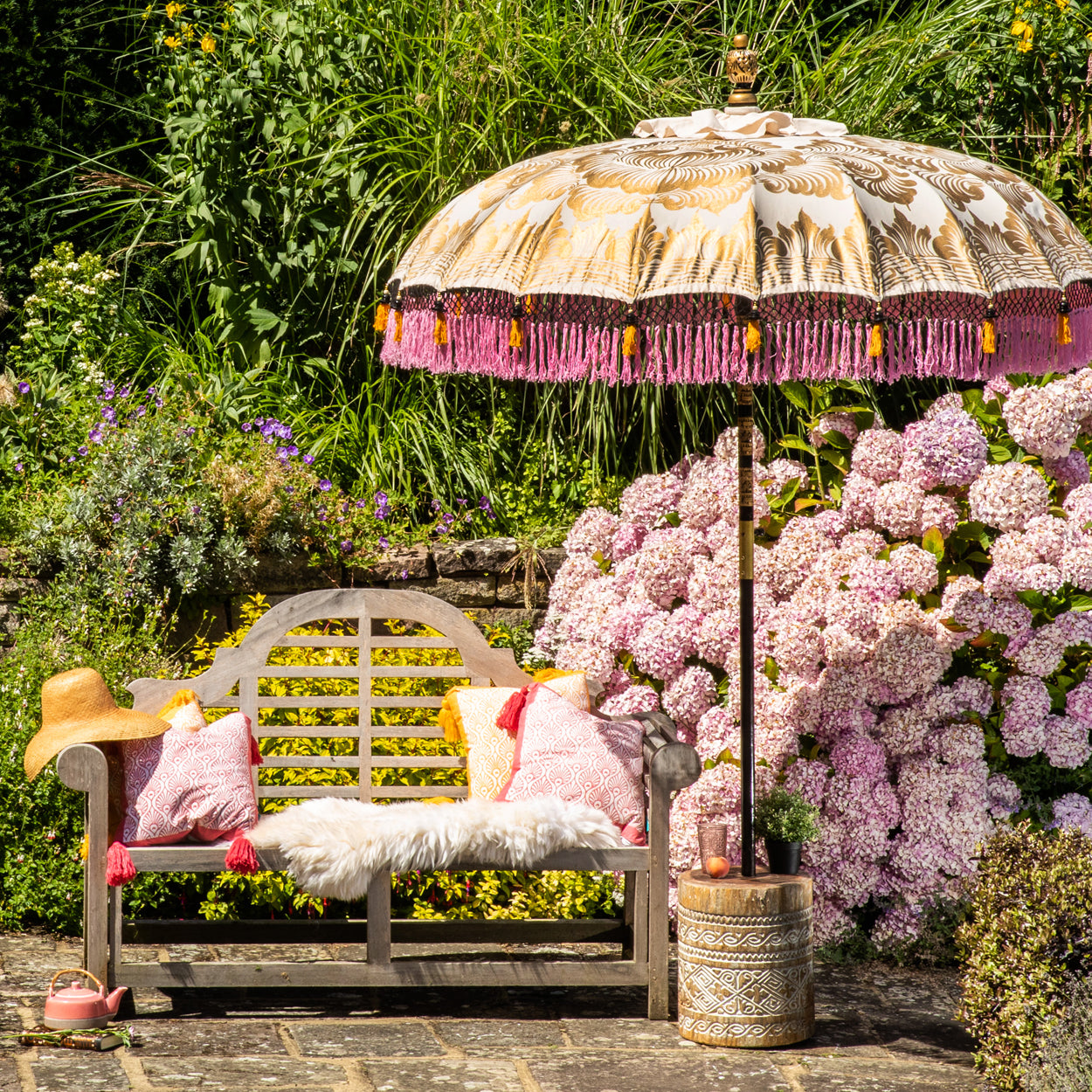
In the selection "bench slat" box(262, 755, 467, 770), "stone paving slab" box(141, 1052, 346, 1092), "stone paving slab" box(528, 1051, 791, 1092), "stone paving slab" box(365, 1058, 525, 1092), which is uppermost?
"bench slat" box(262, 755, 467, 770)

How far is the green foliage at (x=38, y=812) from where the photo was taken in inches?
171

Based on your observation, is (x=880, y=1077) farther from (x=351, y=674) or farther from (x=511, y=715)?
(x=351, y=674)

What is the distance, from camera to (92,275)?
20.8ft

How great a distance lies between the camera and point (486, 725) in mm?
4137

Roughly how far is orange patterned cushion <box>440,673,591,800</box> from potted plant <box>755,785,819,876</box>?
0.69 meters

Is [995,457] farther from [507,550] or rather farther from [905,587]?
[507,550]

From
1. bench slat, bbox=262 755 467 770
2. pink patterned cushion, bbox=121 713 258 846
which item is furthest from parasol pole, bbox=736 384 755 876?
pink patterned cushion, bbox=121 713 258 846

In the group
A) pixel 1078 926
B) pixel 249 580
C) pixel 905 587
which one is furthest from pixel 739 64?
pixel 249 580

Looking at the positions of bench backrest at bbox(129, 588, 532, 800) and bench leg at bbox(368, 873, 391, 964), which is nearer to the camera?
bench leg at bbox(368, 873, 391, 964)

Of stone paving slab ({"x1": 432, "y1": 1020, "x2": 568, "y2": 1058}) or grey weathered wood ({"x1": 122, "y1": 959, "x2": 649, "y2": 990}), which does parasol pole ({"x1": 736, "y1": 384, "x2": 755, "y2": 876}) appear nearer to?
grey weathered wood ({"x1": 122, "y1": 959, "x2": 649, "y2": 990})

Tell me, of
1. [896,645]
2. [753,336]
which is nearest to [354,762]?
[896,645]

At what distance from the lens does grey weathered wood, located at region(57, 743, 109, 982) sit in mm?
3564

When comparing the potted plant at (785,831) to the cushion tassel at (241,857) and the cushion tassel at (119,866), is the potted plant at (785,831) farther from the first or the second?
the cushion tassel at (119,866)

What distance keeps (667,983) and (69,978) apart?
1666mm
